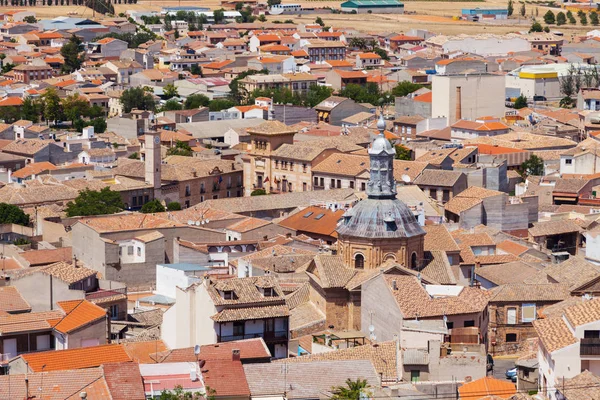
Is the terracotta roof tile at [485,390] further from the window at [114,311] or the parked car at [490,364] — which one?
the window at [114,311]

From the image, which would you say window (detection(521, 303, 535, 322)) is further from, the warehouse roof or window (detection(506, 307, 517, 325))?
the warehouse roof

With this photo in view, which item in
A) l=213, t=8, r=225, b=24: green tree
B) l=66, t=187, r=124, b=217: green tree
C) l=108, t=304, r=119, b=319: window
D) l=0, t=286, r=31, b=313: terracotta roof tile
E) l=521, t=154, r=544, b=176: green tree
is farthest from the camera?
l=213, t=8, r=225, b=24: green tree

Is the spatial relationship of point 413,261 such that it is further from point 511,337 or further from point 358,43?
point 358,43

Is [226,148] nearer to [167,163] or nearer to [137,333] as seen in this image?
[167,163]

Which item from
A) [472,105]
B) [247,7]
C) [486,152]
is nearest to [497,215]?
[486,152]

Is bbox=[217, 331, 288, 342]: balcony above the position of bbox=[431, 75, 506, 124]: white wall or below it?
above

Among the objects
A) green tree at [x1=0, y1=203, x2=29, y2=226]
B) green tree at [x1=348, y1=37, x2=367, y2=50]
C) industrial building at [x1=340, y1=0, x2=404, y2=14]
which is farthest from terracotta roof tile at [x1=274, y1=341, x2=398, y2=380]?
industrial building at [x1=340, y1=0, x2=404, y2=14]

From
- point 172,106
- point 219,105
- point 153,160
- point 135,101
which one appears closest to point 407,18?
point 135,101
